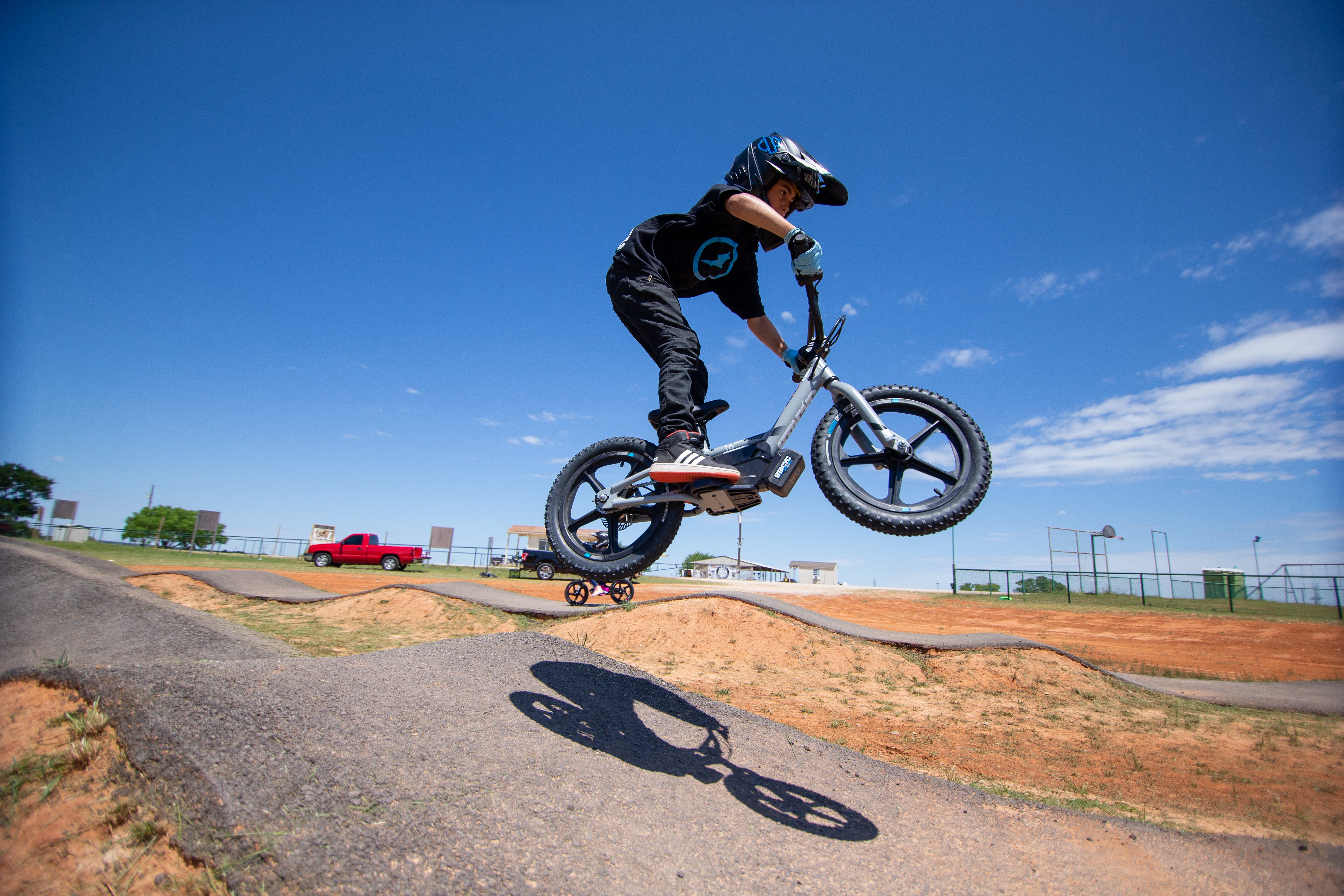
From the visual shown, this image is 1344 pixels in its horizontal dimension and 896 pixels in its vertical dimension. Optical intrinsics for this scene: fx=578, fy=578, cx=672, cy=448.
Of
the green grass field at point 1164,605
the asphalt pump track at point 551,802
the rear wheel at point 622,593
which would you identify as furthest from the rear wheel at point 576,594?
the green grass field at point 1164,605

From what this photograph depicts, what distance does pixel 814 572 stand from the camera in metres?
71.2

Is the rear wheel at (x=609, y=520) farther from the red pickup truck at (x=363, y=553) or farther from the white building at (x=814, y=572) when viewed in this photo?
the white building at (x=814, y=572)

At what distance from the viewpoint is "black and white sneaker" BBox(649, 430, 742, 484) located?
3.61 m

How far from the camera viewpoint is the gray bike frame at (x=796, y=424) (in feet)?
12.2

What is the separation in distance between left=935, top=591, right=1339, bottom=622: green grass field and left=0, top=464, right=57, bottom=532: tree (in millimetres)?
76435

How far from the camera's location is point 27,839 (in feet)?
9.39

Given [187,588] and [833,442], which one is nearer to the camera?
[833,442]

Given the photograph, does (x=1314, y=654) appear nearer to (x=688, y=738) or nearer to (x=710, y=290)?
(x=688, y=738)

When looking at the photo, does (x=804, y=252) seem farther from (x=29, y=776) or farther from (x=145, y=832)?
(x=29, y=776)

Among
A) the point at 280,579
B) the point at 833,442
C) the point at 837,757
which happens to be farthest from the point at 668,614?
the point at 280,579

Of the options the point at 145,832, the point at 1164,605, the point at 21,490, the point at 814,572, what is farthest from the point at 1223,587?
the point at 21,490

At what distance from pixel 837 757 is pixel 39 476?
7983 cm

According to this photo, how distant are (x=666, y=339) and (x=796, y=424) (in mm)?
1062

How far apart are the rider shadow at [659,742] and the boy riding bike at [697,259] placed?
2817 millimetres
